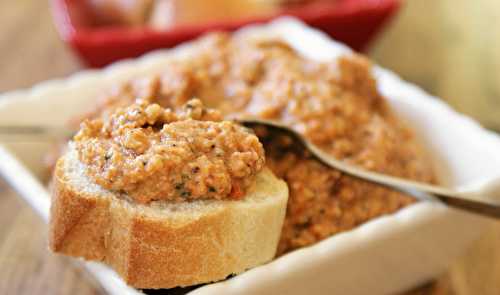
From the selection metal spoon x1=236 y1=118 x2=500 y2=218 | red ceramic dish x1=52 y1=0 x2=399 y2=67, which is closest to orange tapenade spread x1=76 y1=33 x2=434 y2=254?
metal spoon x1=236 y1=118 x2=500 y2=218

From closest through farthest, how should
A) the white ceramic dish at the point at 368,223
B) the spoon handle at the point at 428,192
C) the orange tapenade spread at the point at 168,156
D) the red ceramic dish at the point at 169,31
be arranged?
1. the orange tapenade spread at the point at 168,156
2. the white ceramic dish at the point at 368,223
3. the spoon handle at the point at 428,192
4. the red ceramic dish at the point at 169,31

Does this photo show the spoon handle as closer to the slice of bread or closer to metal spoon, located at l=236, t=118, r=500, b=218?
metal spoon, located at l=236, t=118, r=500, b=218

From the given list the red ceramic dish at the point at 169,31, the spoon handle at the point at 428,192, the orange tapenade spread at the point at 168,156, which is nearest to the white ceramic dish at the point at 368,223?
the spoon handle at the point at 428,192

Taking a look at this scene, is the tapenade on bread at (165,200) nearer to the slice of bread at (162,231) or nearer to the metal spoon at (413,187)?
the slice of bread at (162,231)

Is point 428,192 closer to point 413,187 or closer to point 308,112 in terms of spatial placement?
point 413,187

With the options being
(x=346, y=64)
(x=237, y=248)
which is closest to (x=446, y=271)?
(x=346, y=64)

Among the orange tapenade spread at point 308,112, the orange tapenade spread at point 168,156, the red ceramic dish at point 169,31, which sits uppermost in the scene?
the orange tapenade spread at point 168,156
